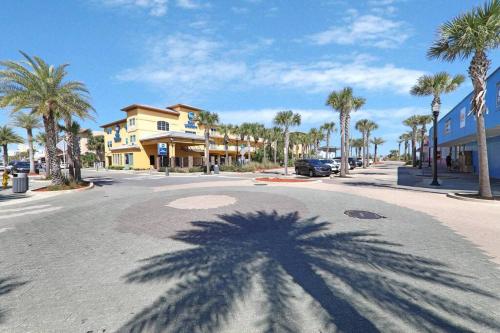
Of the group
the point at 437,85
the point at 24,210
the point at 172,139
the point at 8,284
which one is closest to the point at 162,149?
the point at 172,139

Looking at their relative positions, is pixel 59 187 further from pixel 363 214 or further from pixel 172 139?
pixel 172 139

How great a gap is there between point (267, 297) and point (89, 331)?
81.2 inches

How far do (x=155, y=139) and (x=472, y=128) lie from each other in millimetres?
37750

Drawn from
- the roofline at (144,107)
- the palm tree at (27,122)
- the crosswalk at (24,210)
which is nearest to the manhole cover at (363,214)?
the crosswalk at (24,210)

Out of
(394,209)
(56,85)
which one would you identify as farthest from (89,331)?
(56,85)

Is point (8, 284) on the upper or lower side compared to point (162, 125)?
lower

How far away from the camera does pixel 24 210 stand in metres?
9.70

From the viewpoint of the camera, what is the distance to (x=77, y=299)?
3400mm

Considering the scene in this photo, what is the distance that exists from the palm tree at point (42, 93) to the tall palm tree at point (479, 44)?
70.4 ft

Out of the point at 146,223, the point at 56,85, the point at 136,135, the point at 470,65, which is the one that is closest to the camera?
the point at 146,223

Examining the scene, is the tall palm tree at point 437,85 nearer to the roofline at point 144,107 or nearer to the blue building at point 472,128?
the blue building at point 472,128

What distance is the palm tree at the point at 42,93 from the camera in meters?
15.7

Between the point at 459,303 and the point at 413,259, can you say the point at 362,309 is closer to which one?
the point at 459,303

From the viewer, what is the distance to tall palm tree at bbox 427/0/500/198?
1035 cm
